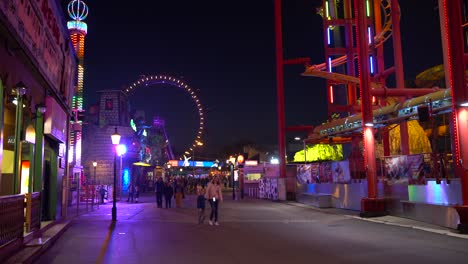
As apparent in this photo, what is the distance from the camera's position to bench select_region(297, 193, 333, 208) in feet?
90.0

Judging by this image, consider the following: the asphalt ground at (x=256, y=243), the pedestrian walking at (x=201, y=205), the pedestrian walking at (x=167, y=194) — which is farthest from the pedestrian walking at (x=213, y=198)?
the pedestrian walking at (x=167, y=194)

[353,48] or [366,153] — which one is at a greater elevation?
[353,48]

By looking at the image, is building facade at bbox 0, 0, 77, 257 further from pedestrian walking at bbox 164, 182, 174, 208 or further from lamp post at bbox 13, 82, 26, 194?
pedestrian walking at bbox 164, 182, 174, 208

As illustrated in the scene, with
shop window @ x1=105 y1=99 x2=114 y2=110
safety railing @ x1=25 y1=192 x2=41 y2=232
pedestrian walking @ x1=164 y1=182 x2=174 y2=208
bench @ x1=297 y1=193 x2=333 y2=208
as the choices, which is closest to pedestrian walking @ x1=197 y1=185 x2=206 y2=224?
safety railing @ x1=25 y1=192 x2=41 y2=232

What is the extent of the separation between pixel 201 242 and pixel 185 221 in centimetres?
691

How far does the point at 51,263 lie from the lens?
9891 millimetres

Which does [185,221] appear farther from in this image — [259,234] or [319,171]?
[319,171]

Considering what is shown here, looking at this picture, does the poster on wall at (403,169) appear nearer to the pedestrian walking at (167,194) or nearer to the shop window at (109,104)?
the pedestrian walking at (167,194)

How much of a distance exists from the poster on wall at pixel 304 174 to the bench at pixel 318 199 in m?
1.08

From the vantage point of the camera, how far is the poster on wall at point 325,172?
28.2 metres

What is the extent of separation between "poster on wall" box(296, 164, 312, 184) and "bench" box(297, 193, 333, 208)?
108cm

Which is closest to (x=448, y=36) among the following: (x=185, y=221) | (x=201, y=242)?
(x=201, y=242)

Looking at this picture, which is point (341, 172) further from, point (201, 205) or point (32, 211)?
point (32, 211)

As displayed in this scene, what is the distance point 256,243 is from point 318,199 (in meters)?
16.1
